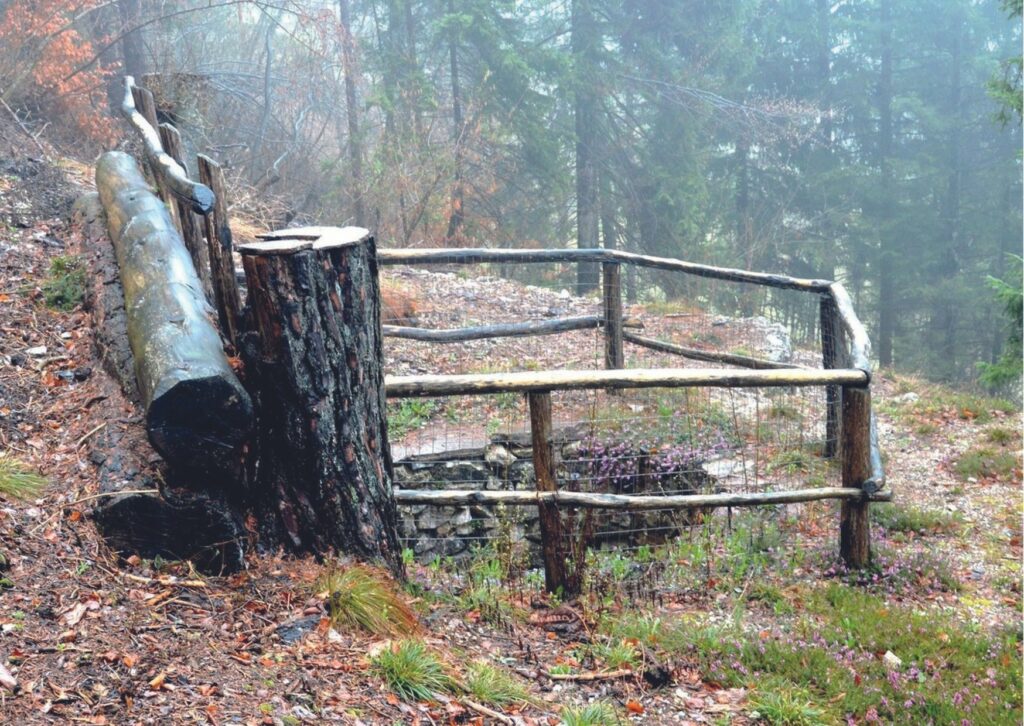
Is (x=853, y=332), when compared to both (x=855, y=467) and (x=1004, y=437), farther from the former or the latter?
(x=1004, y=437)

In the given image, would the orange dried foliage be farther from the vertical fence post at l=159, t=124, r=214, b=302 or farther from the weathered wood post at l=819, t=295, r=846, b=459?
the weathered wood post at l=819, t=295, r=846, b=459

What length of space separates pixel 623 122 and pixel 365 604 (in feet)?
67.1

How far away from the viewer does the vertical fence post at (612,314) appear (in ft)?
26.1

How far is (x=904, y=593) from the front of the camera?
5.05 m

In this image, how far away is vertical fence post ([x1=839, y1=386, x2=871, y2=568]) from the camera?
5.12 metres

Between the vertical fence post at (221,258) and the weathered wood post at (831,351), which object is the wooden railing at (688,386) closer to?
the weathered wood post at (831,351)

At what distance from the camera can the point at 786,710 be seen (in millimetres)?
3518

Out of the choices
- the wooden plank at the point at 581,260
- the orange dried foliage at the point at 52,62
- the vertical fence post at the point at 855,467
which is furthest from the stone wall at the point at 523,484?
the orange dried foliage at the point at 52,62

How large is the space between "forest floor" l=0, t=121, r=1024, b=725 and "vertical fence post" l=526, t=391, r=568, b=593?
0.25 m

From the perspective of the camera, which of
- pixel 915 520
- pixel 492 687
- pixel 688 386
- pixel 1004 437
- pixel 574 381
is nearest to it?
pixel 492 687

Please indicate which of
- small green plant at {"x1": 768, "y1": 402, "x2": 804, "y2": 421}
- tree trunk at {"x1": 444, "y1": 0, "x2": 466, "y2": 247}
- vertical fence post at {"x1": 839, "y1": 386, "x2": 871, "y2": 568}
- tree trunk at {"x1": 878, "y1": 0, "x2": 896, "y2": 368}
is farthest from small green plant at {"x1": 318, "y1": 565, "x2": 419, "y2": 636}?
tree trunk at {"x1": 878, "y1": 0, "x2": 896, "y2": 368}

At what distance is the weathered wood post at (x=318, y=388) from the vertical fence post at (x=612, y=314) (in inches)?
173

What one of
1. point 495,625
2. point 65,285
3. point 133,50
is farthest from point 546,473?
point 133,50

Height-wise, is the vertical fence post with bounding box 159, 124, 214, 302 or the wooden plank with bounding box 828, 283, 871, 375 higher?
the vertical fence post with bounding box 159, 124, 214, 302
